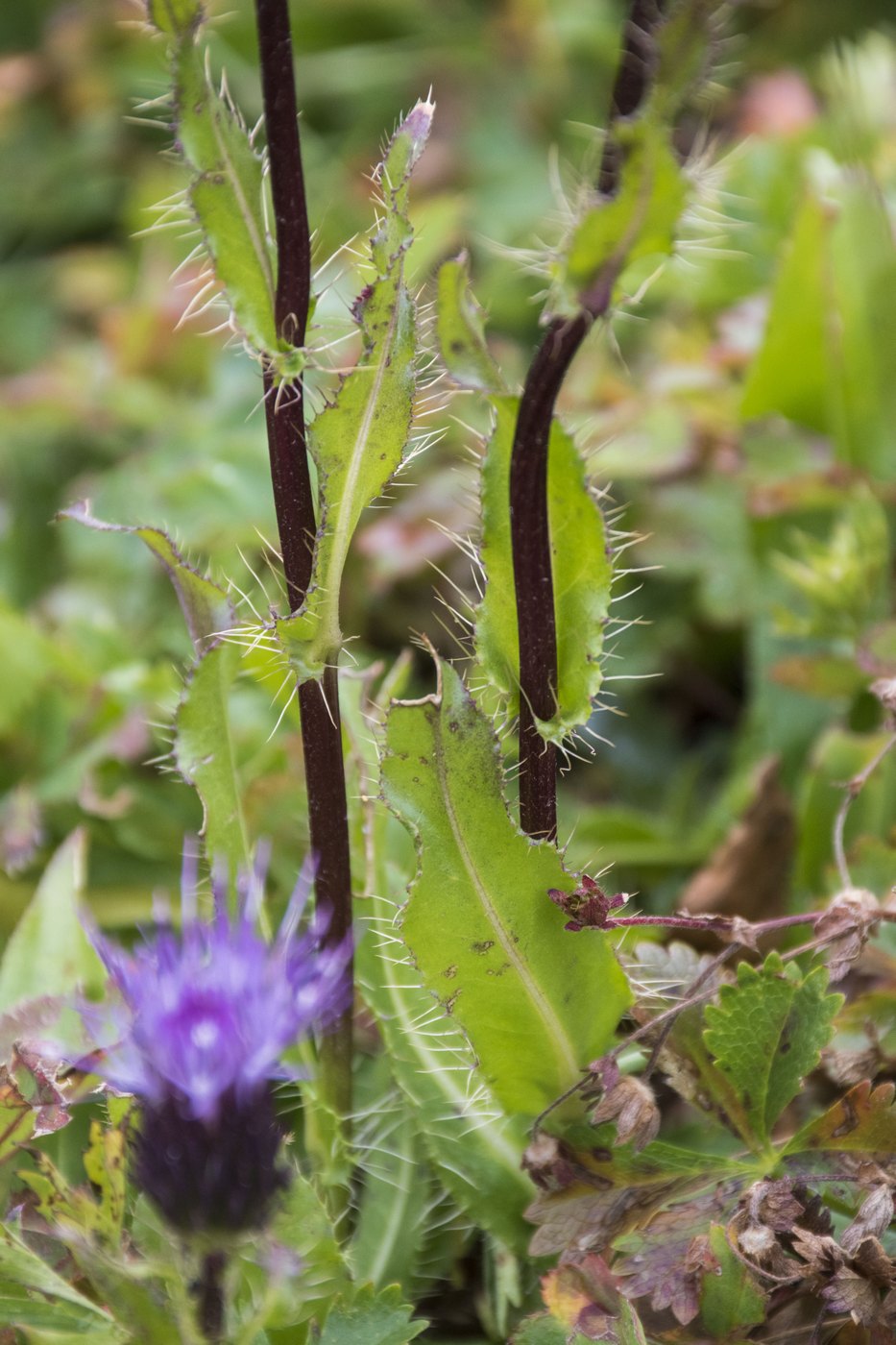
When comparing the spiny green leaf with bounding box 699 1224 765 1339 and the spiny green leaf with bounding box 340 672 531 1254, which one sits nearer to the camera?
the spiny green leaf with bounding box 699 1224 765 1339

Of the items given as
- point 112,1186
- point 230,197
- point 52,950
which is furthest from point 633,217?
point 52,950

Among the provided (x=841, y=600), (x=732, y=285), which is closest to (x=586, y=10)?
(x=732, y=285)

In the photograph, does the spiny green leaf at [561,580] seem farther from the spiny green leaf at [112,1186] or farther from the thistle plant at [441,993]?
the spiny green leaf at [112,1186]

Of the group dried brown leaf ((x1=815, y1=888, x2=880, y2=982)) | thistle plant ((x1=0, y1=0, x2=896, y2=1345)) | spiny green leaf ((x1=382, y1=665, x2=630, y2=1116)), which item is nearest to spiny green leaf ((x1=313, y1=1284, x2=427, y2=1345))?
thistle plant ((x1=0, y1=0, x2=896, y2=1345))

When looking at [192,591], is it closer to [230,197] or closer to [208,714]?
[208,714]

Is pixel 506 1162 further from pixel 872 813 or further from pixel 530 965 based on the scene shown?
pixel 872 813

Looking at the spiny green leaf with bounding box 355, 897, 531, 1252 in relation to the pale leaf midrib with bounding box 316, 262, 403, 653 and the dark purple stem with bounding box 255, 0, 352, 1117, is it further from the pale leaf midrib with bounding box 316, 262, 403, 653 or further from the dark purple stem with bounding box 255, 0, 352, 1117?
the pale leaf midrib with bounding box 316, 262, 403, 653

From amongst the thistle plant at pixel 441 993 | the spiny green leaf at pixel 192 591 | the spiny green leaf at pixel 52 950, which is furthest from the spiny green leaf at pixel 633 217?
the spiny green leaf at pixel 52 950
